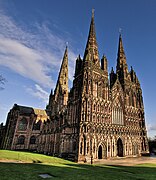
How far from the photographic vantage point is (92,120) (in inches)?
1275

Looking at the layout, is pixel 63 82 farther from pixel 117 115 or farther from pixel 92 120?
pixel 92 120

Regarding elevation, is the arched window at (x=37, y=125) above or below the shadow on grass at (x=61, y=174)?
above

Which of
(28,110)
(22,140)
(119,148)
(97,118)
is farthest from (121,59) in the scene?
(22,140)

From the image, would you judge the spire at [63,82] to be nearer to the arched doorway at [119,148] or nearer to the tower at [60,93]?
the tower at [60,93]

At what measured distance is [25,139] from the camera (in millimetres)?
50188

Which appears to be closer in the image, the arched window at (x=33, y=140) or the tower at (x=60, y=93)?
the arched window at (x=33, y=140)

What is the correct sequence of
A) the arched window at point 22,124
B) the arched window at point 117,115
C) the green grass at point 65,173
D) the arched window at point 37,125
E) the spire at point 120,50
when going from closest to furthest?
the green grass at point 65,173 → the arched window at point 117,115 → the arched window at point 22,124 → the spire at point 120,50 → the arched window at point 37,125

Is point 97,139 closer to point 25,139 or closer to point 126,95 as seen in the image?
point 126,95

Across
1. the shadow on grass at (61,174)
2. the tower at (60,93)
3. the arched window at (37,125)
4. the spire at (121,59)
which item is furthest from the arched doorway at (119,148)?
the arched window at (37,125)

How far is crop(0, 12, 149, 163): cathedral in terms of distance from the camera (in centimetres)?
3139

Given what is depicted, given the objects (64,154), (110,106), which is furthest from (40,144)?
(110,106)

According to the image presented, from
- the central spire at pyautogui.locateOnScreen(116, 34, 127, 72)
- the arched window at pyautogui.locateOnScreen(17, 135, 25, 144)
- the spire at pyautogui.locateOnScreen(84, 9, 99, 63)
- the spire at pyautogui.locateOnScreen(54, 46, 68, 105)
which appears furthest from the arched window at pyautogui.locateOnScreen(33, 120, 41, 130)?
the central spire at pyautogui.locateOnScreen(116, 34, 127, 72)

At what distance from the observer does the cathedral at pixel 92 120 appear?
3139cm

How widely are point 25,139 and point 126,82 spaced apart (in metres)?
39.8
